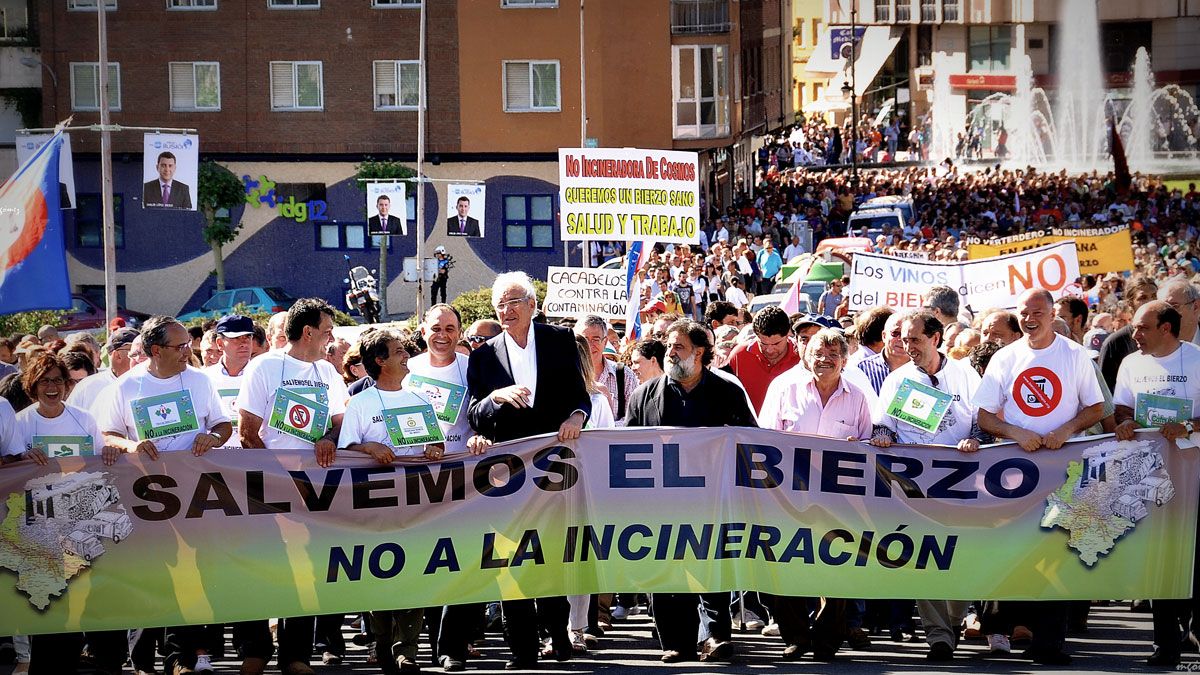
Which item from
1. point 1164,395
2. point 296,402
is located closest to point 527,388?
point 296,402

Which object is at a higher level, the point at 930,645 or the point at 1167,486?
the point at 1167,486

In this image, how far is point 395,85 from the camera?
47906 millimetres

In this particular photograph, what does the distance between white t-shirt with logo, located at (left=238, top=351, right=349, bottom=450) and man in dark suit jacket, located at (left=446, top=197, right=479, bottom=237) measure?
93.9ft

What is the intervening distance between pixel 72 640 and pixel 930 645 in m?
4.55

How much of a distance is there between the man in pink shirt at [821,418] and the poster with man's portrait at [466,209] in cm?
2797

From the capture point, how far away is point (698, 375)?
9.35 m

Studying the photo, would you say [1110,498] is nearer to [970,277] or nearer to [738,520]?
[738,520]

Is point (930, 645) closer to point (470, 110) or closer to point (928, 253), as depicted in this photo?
point (928, 253)

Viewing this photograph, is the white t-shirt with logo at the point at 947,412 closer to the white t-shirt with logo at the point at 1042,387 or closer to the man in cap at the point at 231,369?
the white t-shirt with logo at the point at 1042,387

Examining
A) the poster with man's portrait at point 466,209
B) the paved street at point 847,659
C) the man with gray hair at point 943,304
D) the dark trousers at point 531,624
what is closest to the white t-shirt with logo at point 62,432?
the paved street at point 847,659

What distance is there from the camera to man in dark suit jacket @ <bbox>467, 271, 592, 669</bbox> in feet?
30.5

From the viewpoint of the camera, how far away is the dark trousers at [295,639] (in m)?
9.05

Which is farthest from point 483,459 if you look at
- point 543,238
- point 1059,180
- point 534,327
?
point 1059,180

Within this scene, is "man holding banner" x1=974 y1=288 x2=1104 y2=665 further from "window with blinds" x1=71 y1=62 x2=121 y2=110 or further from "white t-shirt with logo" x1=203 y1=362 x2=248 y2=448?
"window with blinds" x1=71 y1=62 x2=121 y2=110
